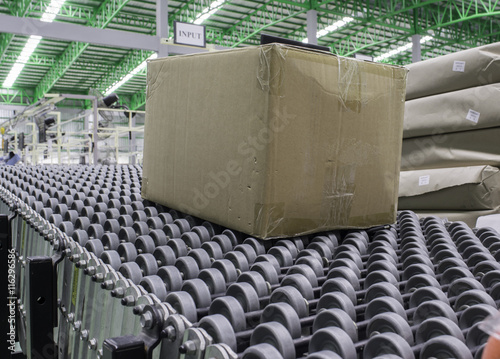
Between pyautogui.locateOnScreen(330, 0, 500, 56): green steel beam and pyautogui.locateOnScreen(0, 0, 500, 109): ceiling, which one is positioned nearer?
pyautogui.locateOnScreen(0, 0, 500, 109): ceiling

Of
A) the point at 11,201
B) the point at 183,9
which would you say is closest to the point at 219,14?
the point at 183,9

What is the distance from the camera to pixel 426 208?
2812mm

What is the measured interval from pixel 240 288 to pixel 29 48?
13.5m

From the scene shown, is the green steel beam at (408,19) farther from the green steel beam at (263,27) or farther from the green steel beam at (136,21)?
the green steel beam at (136,21)

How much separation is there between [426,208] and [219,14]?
373 inches

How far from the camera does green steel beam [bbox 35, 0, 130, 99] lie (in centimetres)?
991

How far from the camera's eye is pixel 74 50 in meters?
12.5

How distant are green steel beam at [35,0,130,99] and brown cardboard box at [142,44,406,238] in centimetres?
890

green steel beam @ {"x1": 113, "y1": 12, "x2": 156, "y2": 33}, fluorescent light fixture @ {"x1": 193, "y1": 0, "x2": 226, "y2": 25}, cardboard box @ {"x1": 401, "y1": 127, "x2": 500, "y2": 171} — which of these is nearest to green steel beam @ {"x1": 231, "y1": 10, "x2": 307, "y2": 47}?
fluorescent light fixture @ {"x1": 193, "y1": 0, "x2": 226, "y2": 25}

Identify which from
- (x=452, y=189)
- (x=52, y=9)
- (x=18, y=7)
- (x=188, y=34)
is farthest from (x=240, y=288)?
(x=52, y=9)

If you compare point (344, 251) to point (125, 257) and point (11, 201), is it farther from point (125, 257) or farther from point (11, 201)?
point (11, 201)

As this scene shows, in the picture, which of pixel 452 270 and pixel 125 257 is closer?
pixel 452 270

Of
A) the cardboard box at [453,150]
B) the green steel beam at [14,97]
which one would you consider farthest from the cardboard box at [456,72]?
the green steel beam at [14,97]

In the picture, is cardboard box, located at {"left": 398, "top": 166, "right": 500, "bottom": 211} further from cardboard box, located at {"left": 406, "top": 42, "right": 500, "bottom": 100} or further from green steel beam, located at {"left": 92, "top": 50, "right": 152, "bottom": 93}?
green steel beam, located at {"left": 92, "top": 50, "right": 152, "bottom": 93}
